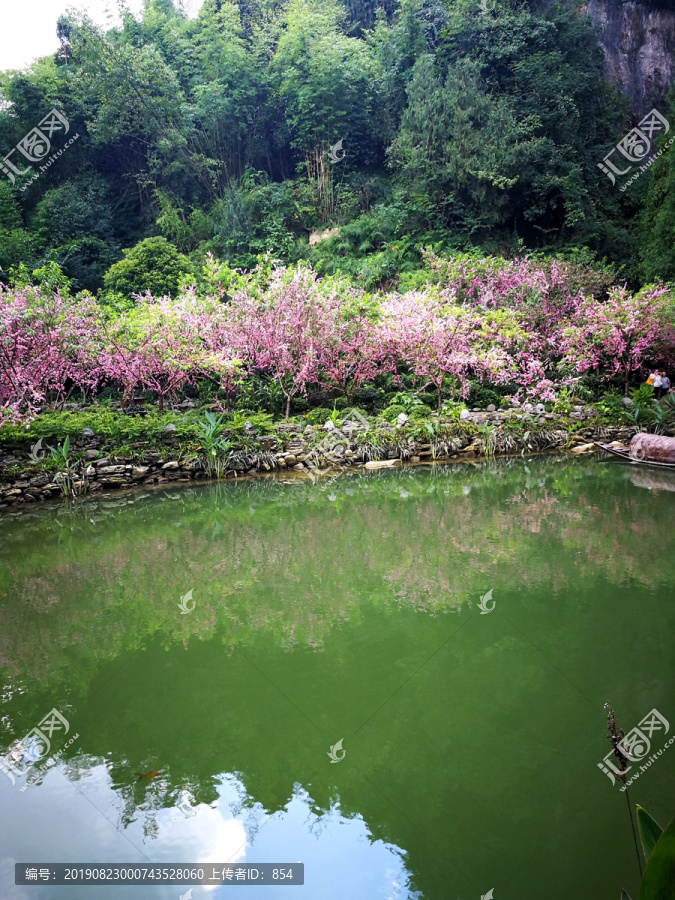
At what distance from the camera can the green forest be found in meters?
17.2

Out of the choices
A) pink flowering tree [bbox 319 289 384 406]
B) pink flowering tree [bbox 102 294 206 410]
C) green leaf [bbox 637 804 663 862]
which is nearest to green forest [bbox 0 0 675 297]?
pink flowering tree [bbox 319 289 384 406]

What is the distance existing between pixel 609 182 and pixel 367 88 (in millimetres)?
10311

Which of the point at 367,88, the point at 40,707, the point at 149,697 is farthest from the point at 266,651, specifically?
the point at 367,88

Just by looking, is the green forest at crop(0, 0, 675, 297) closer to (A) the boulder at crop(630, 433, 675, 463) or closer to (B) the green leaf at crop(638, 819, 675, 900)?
(A) the boulder at crop(630, 433, 675, 463)

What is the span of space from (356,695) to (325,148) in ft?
74.4
